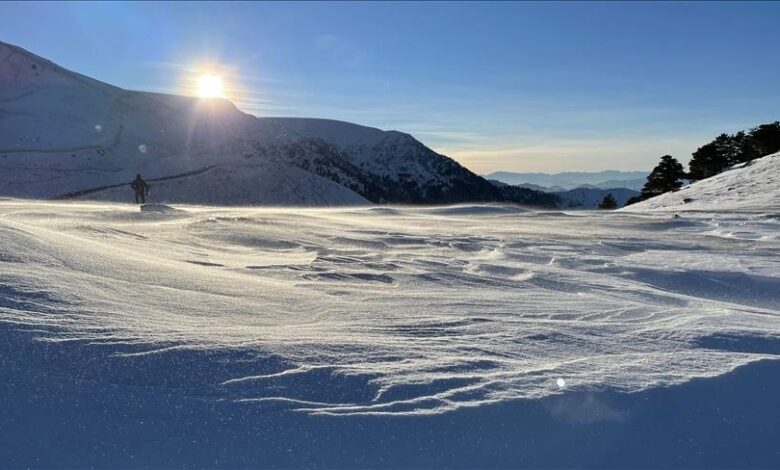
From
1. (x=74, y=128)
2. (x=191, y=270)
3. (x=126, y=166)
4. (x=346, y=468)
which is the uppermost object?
(x=74, y=128)

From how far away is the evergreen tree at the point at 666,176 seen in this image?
45209 mm

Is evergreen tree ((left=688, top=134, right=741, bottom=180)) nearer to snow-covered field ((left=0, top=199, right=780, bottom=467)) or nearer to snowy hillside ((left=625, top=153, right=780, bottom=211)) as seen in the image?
snowy hillside ((left=625, top=153, right=780, bottom=211))

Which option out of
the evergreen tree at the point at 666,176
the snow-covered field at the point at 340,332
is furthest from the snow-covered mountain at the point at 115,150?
the snow-covered field at the point at 340,332

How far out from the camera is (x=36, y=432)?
6.91 feet

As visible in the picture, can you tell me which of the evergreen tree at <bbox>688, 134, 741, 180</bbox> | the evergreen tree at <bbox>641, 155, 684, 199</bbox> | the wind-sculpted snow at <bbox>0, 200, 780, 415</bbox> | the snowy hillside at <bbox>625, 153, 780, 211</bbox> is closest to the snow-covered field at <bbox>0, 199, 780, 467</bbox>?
the wind-sculpted snow at <bbox>0, 200, 780, 415</bbox>

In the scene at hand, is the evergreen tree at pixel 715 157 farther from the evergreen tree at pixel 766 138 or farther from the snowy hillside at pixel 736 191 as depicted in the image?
the snowy hillside at pixel 736 191

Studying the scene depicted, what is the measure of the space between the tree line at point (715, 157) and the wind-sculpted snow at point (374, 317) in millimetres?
42085

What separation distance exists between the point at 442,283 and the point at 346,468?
345cm

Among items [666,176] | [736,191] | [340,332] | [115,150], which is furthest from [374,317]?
[115,150]

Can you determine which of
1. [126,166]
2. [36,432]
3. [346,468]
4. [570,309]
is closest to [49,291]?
[36,432]

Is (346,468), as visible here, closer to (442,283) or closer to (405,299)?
(405,299)

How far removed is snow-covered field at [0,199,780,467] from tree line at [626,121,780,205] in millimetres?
42963

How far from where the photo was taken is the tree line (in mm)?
45406

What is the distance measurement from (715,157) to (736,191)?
2482cm
